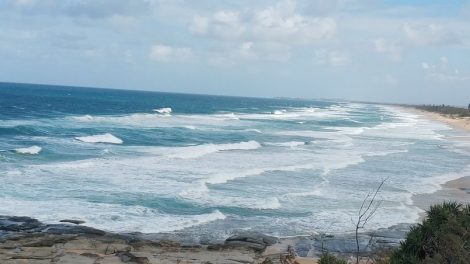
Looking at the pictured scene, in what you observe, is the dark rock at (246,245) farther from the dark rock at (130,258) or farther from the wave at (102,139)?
the wave at (102,139)

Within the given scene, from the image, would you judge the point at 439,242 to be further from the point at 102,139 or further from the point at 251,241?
the point at 102,139

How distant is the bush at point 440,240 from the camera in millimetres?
9414

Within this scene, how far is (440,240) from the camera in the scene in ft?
33.4

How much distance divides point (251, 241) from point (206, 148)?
75.7ft

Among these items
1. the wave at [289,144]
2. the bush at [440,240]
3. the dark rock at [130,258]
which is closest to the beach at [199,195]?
the dark rock at [130,258]

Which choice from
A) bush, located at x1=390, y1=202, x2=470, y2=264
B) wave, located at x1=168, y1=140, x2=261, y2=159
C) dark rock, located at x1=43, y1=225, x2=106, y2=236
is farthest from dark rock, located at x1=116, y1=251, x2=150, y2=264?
wave, located at x1=168, y1=140, x2=261, y2=159

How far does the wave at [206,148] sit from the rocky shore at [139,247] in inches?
685

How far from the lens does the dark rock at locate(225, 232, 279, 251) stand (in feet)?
51.5

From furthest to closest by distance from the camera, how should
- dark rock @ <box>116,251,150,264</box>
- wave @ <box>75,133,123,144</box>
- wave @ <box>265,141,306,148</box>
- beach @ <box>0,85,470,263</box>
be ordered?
wave @ <box>265,141,306,148</box> → wave @ <box>75,133,123,144</box> → beach @ <box>0,85,470,263</box> → dark rock @ <box>116,251,150,264</box>

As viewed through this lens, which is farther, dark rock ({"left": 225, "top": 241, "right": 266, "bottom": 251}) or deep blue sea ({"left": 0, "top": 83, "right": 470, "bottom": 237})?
deep blue sea ({"left": 0, "top": 83, "right": 470, "bottom": 237})

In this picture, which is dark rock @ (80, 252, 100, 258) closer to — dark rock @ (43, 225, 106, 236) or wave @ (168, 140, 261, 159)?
dark rock @ (43, 225, 106, 236)

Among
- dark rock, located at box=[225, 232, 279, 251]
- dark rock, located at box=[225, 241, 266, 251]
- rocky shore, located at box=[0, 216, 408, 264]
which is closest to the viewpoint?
rocky shore, located at box=[0, 216, 408, 264]

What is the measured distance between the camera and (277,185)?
25.5 m

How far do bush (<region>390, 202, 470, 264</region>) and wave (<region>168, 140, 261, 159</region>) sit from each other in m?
23.4
